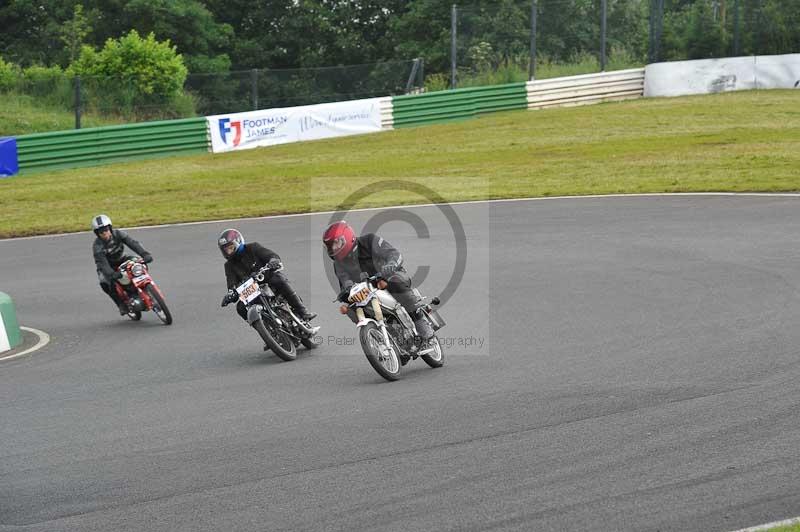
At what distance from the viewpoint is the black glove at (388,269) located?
11.5m

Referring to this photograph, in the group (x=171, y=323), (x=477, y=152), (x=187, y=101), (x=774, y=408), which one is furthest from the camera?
(x=187, y=101)

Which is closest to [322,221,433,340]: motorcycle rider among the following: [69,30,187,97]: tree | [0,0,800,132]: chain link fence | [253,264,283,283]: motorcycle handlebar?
[253,264,283,283]: motorcycle handlebar

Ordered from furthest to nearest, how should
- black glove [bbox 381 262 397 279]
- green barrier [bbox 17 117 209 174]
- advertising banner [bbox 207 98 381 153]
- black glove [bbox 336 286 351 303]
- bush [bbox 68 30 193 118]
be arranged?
bush [bbox 68 30 193 118]
advertising banner [bbox 207 98 381 153]
green barrier [bbox 17 117 209 174]
black glove [bbox 381 262 397 279]
black glove [bbox 336 286 351 303]

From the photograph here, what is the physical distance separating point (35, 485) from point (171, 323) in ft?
25.1

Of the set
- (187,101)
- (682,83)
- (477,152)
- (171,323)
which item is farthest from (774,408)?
(682,83)

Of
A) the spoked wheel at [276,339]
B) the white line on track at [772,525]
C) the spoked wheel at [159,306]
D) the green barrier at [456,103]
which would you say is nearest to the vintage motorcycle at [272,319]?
the spoked wheel at [276,339]

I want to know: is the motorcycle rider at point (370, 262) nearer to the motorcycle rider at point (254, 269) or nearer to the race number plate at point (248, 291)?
the race number plate at point (248, 291)

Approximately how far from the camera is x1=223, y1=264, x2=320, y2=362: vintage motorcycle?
1305cm

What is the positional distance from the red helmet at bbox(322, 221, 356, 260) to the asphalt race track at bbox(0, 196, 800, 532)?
51.7 inches

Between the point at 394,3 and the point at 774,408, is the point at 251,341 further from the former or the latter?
the point at 394,3

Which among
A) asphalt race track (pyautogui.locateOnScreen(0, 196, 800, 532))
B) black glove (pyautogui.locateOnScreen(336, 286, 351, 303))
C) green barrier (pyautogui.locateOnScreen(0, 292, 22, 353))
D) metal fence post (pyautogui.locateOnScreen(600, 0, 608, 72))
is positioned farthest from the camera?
metal fence post (pyautogui.locateOnScreen(600, 0, 608, 72))

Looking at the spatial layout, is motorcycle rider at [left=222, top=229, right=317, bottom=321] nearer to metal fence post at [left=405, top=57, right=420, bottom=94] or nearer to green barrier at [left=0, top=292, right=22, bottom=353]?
green barrier at [left=0, top=292, right=22, bottom=353]

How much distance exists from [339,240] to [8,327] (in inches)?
239

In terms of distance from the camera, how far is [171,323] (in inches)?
636
